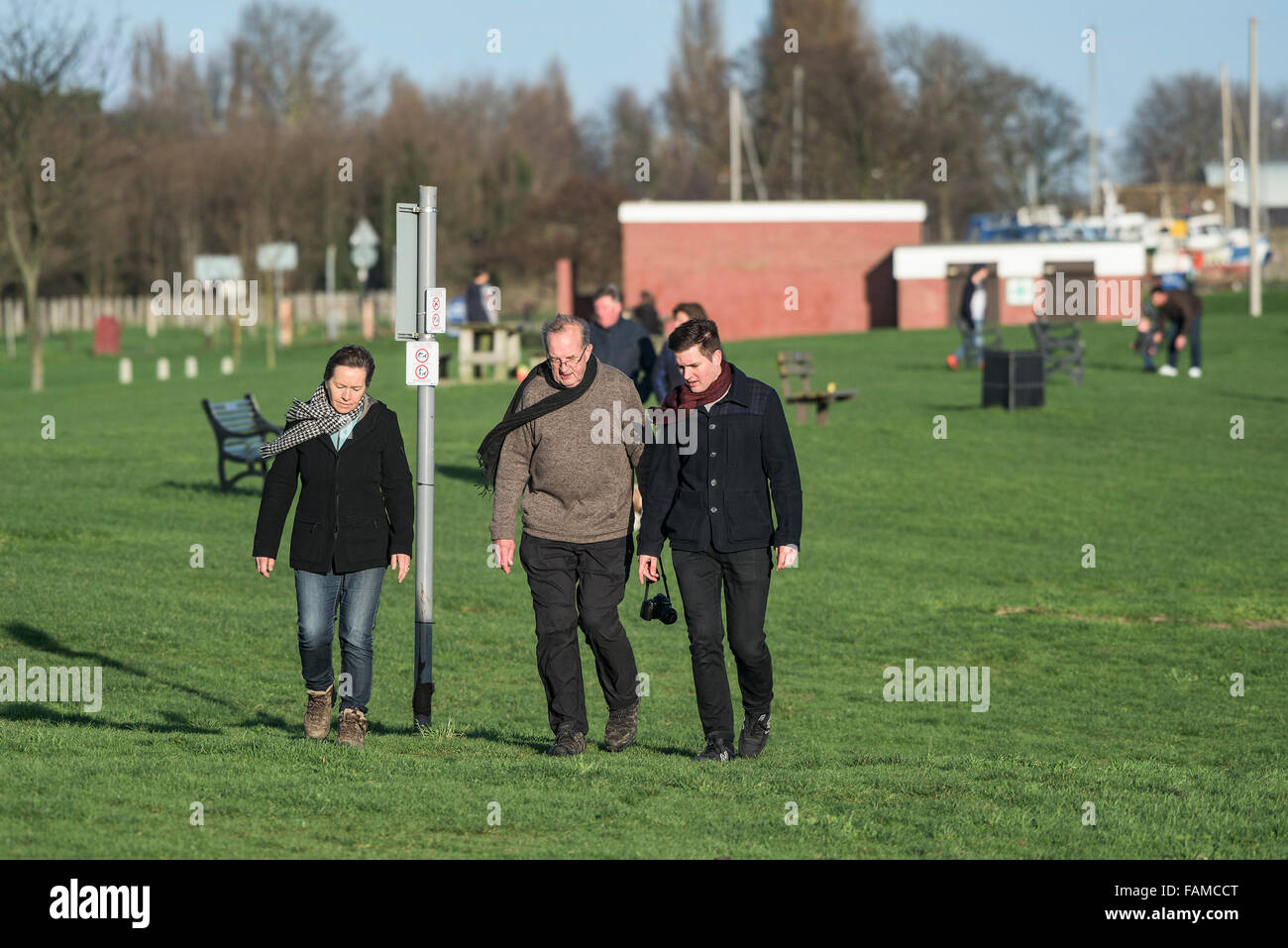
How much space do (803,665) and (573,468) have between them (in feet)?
16.1

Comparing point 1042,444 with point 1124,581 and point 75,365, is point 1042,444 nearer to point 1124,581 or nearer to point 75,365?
point 1124,581

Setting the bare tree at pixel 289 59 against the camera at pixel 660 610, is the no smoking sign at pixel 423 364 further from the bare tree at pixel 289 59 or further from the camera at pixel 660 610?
→ the bare tree at pixel 289 59

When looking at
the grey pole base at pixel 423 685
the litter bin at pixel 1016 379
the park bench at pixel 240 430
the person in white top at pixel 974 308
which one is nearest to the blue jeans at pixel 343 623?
the grey pole base at pixel 423 685

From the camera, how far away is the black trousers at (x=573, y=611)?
7.96m

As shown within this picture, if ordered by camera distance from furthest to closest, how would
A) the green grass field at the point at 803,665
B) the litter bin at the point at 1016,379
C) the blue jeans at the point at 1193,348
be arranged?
the blue jeans at the point at 1193,348 < the litter bin at the point at 1016,379 < the green grass field at the point at 803,665

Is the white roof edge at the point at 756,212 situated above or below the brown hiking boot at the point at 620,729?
above

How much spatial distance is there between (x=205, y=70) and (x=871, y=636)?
9512 centimetres

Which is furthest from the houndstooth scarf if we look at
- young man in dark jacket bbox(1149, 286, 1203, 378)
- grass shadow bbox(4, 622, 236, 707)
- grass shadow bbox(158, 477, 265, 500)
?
young man in dark jacket bbox(1149, 286, 1203, 378)

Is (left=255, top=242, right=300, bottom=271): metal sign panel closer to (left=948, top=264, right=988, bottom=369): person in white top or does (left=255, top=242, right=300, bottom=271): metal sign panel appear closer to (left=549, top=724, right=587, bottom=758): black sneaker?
(left=948, top=264, right=988, bottom=369): person in white top

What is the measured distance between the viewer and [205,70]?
10044cm

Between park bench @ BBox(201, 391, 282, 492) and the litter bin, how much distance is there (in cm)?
1198

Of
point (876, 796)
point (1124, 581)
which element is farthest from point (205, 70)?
point (876, 796)

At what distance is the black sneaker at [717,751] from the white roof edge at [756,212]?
43.4 meters

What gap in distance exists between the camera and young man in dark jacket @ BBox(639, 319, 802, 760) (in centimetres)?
774
